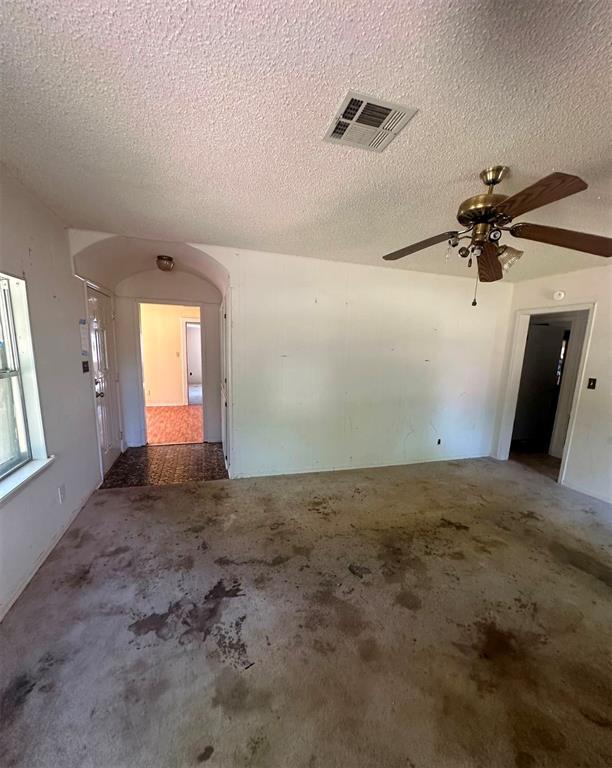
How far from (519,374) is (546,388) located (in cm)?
147

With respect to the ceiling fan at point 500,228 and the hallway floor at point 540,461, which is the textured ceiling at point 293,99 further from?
the hallway floor at point 540,461

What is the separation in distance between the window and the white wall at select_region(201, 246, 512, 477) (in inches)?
61.6

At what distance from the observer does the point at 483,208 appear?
4.88ft

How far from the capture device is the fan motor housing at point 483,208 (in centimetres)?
148

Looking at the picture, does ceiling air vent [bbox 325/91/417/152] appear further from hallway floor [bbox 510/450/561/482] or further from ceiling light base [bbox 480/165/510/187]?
hallway floor [bbox 510/450/561/482]

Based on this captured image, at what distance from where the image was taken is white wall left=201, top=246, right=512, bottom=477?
316cm

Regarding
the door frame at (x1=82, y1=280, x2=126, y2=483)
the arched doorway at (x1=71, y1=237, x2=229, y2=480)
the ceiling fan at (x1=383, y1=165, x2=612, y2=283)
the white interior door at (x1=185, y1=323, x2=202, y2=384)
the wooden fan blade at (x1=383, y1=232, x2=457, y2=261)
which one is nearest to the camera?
the ceiling fan at (x1=383, y1=165, x2=612, y2=283)

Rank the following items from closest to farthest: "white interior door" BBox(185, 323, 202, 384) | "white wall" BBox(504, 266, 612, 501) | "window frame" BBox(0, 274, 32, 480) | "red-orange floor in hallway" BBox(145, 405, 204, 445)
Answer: "window frame" BBox(0, 274, 32, 480) → "white wall" BBox(504, 266, 612, 501) → "red-orange floor in hallway" BBox(145, 405, 204, 445) → "white interior door" BBox(185, 323, 202, 384)

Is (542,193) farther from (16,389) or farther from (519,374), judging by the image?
(519,374)

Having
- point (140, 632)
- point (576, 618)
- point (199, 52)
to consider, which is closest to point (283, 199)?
point (199, 52)

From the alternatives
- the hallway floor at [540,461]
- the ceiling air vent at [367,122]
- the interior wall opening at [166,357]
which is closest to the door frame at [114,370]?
the interior wall opening at [166,357]

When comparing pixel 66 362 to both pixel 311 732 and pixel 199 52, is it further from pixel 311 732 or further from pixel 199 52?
pixel 311 732

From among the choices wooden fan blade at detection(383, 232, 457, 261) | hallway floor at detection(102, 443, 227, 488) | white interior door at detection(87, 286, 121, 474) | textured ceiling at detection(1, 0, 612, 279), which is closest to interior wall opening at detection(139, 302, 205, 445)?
hallway floor at detection(102, 443, 227, 488)

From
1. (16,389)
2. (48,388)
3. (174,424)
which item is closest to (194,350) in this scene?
(174,424)
